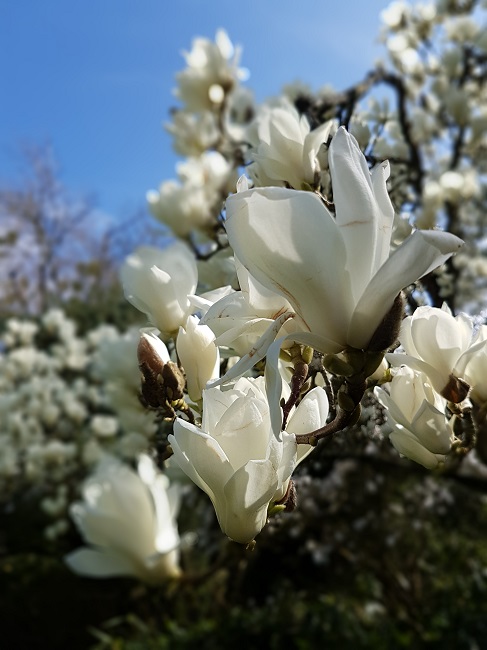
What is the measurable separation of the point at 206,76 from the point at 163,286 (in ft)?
5.66

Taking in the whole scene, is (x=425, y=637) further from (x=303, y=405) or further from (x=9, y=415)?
(x=9, y=415)

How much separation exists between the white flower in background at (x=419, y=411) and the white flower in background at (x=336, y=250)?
0.49ft

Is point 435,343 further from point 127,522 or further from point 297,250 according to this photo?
point 127,522

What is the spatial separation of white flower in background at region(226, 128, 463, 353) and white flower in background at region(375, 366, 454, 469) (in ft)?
0.49

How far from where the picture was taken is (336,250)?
1.00 ft

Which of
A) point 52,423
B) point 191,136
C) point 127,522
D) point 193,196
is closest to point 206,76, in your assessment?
point 191,136

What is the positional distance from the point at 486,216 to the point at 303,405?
Result: 2.49 m

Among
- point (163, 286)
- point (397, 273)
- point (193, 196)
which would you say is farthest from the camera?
point (193, 196)

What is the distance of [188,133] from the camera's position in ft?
7.03

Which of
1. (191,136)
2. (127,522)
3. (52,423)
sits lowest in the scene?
(52,423)

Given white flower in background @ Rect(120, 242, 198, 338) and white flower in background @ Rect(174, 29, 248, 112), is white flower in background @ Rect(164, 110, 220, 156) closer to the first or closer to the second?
white flower in background @ Rect(174, 29, 248, 112)

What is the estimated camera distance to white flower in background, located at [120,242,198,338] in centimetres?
54

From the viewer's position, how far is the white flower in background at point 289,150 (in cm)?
63

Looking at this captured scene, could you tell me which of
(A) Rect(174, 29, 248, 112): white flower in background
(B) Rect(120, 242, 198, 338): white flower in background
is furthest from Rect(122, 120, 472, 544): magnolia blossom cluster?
(A) Rect(174, 29, 248, 112): white flower in background
